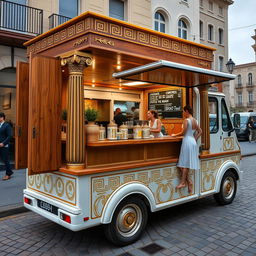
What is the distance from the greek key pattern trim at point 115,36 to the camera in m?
3.77

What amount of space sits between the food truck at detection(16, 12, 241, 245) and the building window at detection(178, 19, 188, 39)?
1371 centimetres

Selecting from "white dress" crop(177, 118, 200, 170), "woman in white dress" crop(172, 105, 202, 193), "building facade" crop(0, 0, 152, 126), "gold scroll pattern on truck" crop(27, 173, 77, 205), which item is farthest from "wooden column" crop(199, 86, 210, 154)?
"building facade" crop(0, 0, 152, 126)

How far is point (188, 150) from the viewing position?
4906 millimetres

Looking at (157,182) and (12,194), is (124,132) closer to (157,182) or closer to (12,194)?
(157,182)

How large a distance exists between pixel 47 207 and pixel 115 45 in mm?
2527

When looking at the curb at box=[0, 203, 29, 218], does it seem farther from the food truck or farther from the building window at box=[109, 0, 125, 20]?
the building window at box=[109, 0, 125, 20]

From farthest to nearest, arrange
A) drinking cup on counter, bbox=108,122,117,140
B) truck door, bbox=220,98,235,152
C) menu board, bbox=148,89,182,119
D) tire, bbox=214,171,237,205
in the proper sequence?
1. menu board, bbox=148,89,182,119
2. truck door, bbox=220,98,235,152
3. tire, bbox=214,171,237,205
4. drinking cup on counter, bbox=108,122,117,140

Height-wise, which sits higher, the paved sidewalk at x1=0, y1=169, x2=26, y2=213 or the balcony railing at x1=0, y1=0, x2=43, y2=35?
the balcony railing at x1=0, y1=0, x2=43, y2=35

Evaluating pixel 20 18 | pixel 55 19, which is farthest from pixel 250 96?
pixel 20 18

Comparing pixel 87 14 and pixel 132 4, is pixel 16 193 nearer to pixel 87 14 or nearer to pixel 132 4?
pixel 87 14

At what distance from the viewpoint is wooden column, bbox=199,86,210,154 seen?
5488mm

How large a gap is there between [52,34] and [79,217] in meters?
2.73

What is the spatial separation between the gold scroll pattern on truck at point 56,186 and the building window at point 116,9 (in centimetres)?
1098

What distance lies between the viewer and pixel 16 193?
650cm
